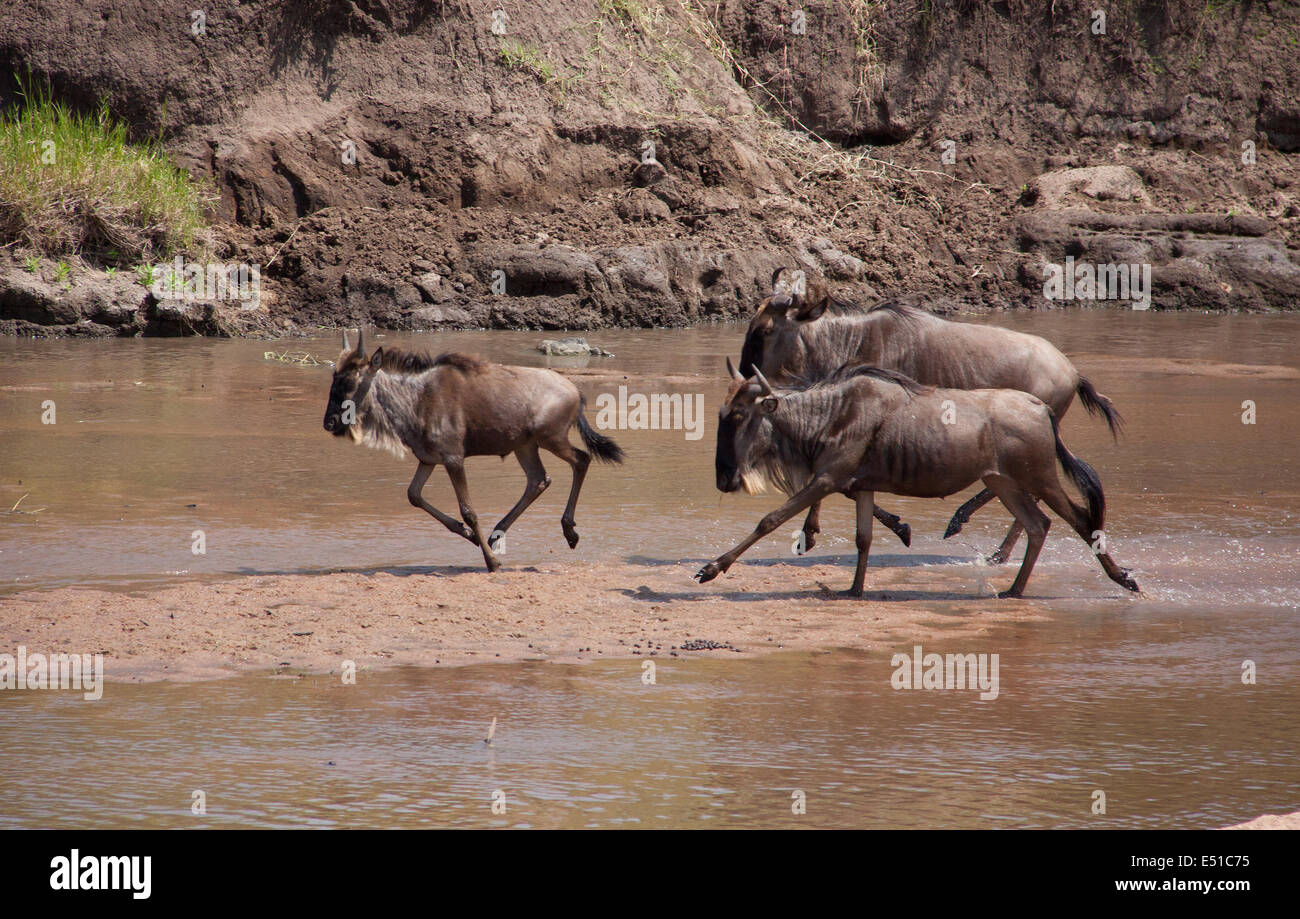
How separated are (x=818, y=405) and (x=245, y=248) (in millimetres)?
13023

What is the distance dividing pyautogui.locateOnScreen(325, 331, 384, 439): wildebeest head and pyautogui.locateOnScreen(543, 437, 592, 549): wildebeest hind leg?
1.13 metres

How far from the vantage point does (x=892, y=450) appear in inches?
303

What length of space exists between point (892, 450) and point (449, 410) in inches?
99.2

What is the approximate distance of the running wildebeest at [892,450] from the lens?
24.9 ft

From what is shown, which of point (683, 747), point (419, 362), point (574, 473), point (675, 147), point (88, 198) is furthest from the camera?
point (675, 147)

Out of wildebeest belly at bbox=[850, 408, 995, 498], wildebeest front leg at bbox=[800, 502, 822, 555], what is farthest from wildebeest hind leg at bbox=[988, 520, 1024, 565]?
Result: wildebeest front leg at bbox=[800, 502, 822, 555]

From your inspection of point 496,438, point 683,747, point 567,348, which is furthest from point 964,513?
point 567,348

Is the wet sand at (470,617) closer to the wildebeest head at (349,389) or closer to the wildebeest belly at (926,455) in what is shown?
the wildebeest belly at (926,455)

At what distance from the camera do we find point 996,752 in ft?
16.6

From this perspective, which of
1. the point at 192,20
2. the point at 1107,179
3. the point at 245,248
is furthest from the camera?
the point at 1107,179

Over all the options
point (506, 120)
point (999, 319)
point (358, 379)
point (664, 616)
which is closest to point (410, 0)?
point (506, 120)

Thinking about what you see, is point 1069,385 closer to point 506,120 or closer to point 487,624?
point 487,624

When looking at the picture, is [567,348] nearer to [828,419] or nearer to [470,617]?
[828,419]

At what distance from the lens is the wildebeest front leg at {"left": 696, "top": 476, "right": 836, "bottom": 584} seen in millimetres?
7387
